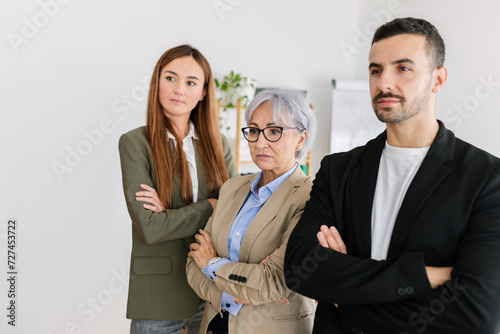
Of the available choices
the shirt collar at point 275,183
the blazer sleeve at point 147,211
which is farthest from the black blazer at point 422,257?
the blazer sleeve at point 147,211

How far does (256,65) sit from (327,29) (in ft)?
3.23

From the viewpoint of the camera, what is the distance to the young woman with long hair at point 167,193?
1.97m

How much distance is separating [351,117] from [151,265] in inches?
132

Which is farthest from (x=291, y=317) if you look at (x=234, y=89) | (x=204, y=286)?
(x=234, y=89)

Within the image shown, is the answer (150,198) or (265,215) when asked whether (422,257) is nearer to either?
(265,215)

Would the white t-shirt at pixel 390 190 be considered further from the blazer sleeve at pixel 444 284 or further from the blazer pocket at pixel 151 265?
the blazer pocket at pixel 151 265

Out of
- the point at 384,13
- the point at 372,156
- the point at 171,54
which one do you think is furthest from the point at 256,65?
the point at 372,156

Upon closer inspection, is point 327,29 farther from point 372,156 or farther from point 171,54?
point 372,156

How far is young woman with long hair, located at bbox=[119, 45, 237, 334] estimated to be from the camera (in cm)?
197

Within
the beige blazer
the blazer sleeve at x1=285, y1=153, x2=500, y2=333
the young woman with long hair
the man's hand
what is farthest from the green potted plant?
the man's hand

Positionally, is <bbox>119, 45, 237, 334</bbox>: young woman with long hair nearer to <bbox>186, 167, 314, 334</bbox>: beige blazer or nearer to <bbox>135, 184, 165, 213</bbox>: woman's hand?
<bbox>135, 184, 165, 213</bbox>: woman's hand

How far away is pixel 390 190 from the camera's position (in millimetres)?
1452

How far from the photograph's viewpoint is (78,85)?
370cm

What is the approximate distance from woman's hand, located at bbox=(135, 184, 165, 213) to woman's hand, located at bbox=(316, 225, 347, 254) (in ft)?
2.65
